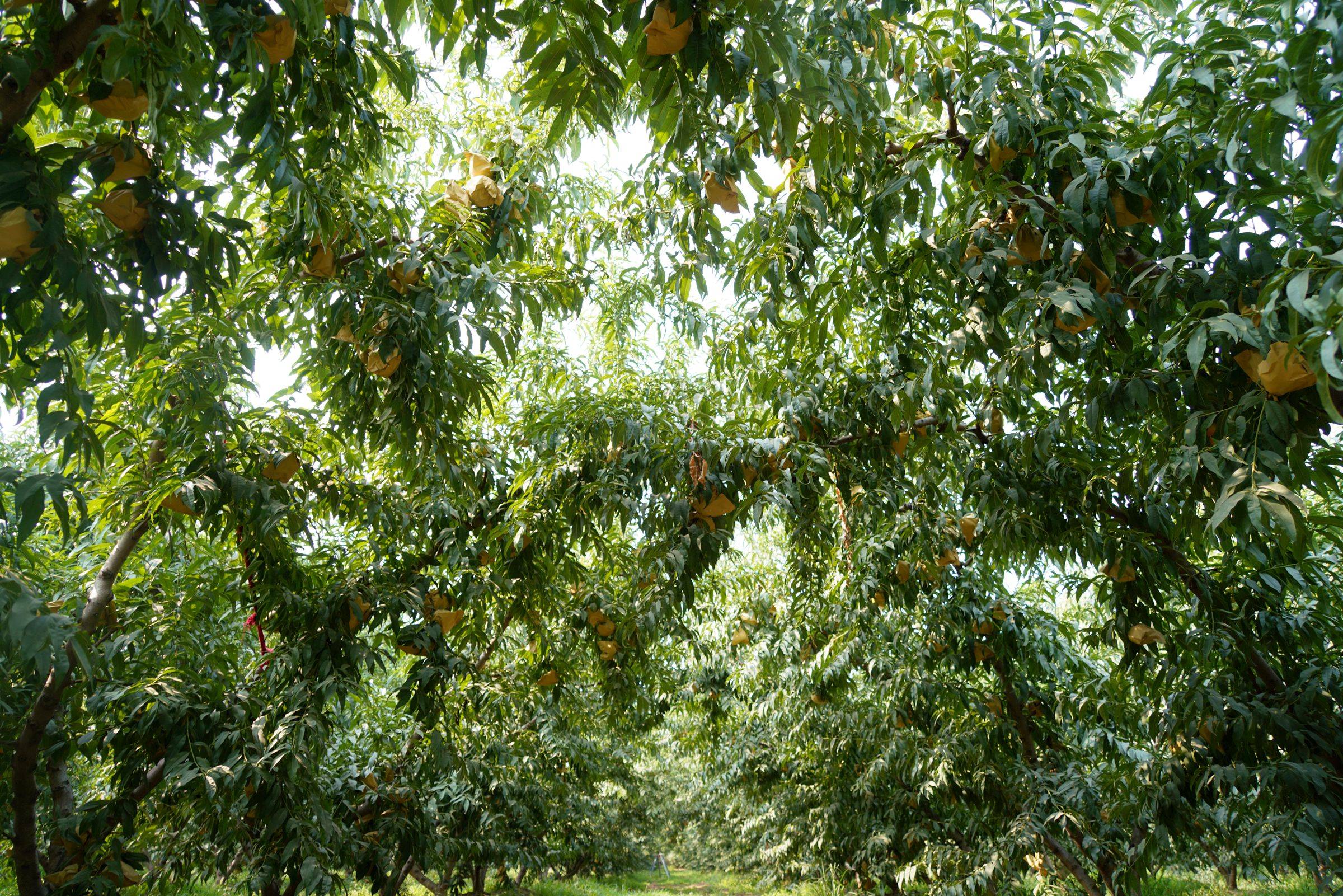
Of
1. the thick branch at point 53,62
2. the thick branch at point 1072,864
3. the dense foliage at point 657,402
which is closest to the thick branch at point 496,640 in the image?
the dense foliage at point 657,402

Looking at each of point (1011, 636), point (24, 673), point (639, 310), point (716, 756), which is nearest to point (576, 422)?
point (639, 310)

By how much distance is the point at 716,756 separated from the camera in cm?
736

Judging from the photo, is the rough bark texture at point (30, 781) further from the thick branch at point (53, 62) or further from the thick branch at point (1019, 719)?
the thick branch at point (1019, 719)

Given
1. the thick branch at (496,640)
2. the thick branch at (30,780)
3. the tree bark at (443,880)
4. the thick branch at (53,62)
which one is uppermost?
the thick branch at (53,62)

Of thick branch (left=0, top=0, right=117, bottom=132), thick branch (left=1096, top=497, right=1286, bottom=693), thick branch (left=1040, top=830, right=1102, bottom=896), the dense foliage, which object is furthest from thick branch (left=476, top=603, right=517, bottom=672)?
thick branch (left=1040, top=830, right=1102, bottom=896)

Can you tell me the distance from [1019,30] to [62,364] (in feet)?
7.07

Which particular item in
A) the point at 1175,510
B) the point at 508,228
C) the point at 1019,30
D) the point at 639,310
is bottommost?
the point at 1175,510

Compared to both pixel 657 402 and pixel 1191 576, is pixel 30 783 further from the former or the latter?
pixel 1191 576

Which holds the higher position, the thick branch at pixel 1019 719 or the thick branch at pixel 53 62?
the thick branch at pixel 53 62

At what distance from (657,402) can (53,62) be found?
93.9 inches

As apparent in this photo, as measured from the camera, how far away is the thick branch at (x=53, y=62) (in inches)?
49.6

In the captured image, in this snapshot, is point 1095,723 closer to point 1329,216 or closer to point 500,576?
point 500,576

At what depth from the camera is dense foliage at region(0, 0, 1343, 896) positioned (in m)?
1.36

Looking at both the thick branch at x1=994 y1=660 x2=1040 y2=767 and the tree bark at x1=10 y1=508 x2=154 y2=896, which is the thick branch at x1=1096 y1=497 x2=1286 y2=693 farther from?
the tree bark at x1=10 y1=508 x2=154 y2=896
